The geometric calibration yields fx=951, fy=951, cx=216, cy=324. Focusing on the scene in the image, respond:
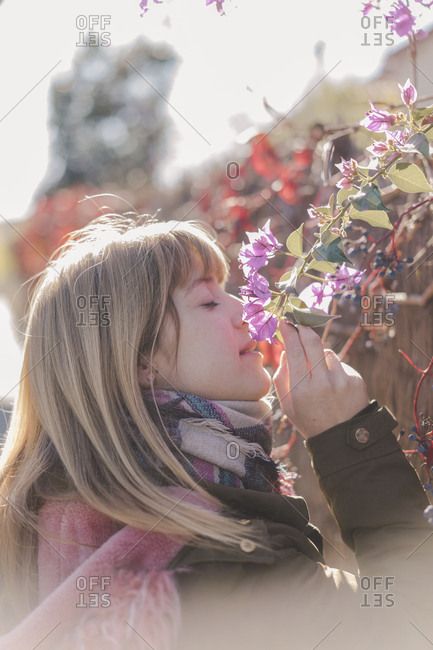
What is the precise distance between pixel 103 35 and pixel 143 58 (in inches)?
432

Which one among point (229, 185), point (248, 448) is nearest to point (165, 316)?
point (248, 448)

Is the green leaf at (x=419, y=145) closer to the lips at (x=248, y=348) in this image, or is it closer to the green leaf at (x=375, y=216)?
the green leaf at (x=375, y=216)

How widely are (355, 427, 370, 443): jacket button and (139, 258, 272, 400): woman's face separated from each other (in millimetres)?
193

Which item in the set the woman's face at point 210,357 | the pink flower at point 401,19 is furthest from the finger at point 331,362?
the pink flower at point 401,19

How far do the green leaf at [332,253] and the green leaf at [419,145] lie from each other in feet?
0.52

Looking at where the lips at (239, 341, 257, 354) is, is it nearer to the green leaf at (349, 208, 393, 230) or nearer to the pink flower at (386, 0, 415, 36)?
the green leaf at (349, 208, 393, 230)

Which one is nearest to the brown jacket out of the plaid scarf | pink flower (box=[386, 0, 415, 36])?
the plaid scarf

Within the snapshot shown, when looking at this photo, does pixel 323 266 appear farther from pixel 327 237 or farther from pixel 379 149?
pixel 379 149

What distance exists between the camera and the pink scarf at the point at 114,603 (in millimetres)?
1407

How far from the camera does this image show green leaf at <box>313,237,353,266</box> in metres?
1.32

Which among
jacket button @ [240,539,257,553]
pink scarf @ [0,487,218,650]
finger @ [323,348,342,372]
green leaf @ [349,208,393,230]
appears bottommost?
pink scarf @ [0,487,218,650]

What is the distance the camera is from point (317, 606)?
1.41 metres

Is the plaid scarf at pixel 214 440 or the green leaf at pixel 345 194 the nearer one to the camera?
the green leaf at pixel 345 194

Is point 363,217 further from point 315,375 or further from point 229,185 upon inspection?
point 229,185
